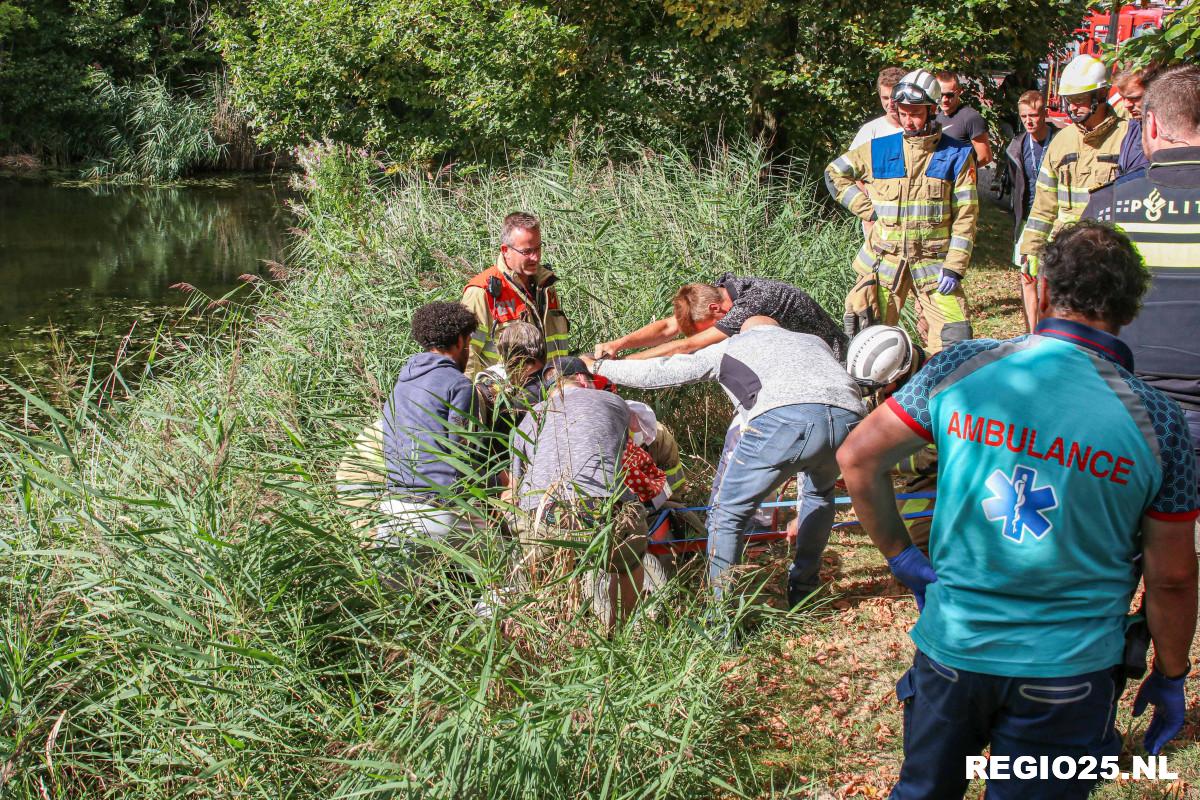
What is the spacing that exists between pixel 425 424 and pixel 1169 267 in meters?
2.52

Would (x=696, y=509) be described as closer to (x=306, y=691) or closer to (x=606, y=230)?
(x=306, y=691)

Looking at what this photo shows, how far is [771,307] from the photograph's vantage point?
179 inches

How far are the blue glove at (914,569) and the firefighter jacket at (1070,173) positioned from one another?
139 inches

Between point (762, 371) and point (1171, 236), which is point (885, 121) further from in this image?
point (1171, 236)

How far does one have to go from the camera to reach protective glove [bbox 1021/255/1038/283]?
5547 millimetres

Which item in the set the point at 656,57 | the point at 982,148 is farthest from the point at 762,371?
the point at 656,57

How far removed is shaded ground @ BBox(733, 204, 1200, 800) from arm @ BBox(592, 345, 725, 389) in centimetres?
88

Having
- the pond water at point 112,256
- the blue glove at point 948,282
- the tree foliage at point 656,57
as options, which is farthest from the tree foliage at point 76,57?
the blue glove at point 948,282

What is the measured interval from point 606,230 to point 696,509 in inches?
123

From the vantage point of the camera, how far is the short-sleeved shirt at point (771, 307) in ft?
14.8

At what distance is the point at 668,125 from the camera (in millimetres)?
11359

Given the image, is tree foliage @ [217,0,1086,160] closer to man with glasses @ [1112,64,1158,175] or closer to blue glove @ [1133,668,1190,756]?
man with glasses @ [1112,64,1158,175]

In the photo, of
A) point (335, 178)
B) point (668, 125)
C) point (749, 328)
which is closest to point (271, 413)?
point (749, 328)

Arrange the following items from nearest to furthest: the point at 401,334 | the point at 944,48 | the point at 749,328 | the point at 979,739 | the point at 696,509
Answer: the point at 979,739, the point at 749,328, the point at 696,509, the point at 401,334, the point at 944,48
